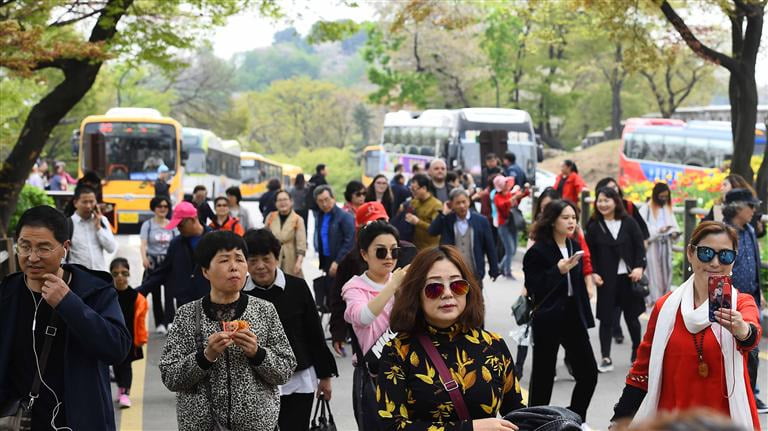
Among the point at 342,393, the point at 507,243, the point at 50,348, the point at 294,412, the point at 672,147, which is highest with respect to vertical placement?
the point at 672,147

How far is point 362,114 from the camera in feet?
325

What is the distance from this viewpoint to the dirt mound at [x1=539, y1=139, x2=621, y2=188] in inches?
1972

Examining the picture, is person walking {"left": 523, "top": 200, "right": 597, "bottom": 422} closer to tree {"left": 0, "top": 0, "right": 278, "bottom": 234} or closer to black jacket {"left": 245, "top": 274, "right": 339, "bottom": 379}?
black jacket {"left": 245, "top": 274, "right": 339, "bottom": 379}

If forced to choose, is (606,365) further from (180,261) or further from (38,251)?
(38,251)

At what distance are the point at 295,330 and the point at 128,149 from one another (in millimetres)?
25767

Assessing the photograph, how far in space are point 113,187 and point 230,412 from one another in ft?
86.2

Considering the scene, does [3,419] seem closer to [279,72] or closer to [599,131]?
[599,131]

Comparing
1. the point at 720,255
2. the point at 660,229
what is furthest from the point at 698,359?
the point at 660,229

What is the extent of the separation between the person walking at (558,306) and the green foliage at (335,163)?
71736mm

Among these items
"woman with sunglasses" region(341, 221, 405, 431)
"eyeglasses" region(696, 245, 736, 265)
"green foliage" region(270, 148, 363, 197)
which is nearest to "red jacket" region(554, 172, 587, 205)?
"woman with sunglasses" region(341, 221, 405, 431)

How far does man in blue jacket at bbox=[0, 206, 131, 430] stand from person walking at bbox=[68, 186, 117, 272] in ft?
19.0

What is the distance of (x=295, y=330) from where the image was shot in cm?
590

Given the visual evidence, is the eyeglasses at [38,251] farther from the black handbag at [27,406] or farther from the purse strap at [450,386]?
the purse strap at [450,386]

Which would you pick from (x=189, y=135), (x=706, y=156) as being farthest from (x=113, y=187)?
(x=706, y=156)
